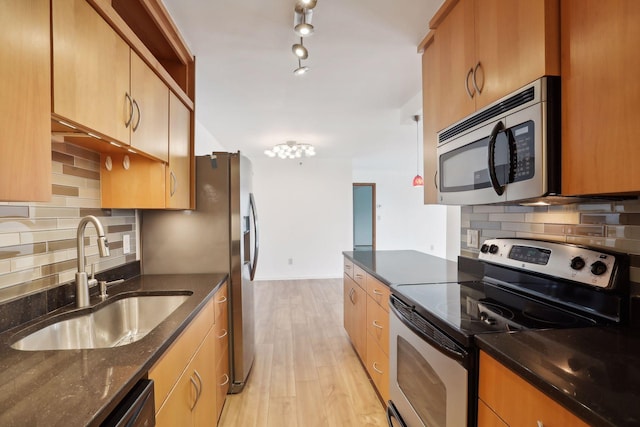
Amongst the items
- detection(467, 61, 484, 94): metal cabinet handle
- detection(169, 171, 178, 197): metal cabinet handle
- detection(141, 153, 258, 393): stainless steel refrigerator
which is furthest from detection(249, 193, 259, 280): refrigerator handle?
detection(467, 61, 484, 94): metal cabinet handle

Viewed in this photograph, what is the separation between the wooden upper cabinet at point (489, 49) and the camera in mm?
1021

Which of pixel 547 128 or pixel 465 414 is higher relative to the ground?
pixel 547 128

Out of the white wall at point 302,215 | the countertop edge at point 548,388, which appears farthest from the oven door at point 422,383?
the white wall at point 302,215

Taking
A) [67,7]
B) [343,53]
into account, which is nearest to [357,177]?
[343,53]

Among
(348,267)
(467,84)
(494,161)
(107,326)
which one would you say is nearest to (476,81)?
(467,84)

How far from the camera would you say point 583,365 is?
31.0 inches

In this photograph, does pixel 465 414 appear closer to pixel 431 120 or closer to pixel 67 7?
pixel 431 120

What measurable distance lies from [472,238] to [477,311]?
0.83m

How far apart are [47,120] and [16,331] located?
80cm

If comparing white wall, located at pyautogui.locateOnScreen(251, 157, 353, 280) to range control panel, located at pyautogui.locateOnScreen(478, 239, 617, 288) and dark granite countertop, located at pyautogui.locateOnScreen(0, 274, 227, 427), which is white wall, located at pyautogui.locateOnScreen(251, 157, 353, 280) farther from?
dark granite countertop, located at pyautogui.locateOnScreen(0, 274, 227, 427)

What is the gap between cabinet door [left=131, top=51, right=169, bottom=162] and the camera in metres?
1.36

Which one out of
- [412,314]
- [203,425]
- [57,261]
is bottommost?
[203,425]

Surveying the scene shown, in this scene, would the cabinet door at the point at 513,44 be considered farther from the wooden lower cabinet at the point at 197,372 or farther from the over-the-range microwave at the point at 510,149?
the wooden lower cabinet at the point at 197,372

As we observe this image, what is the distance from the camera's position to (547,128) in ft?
3.34
